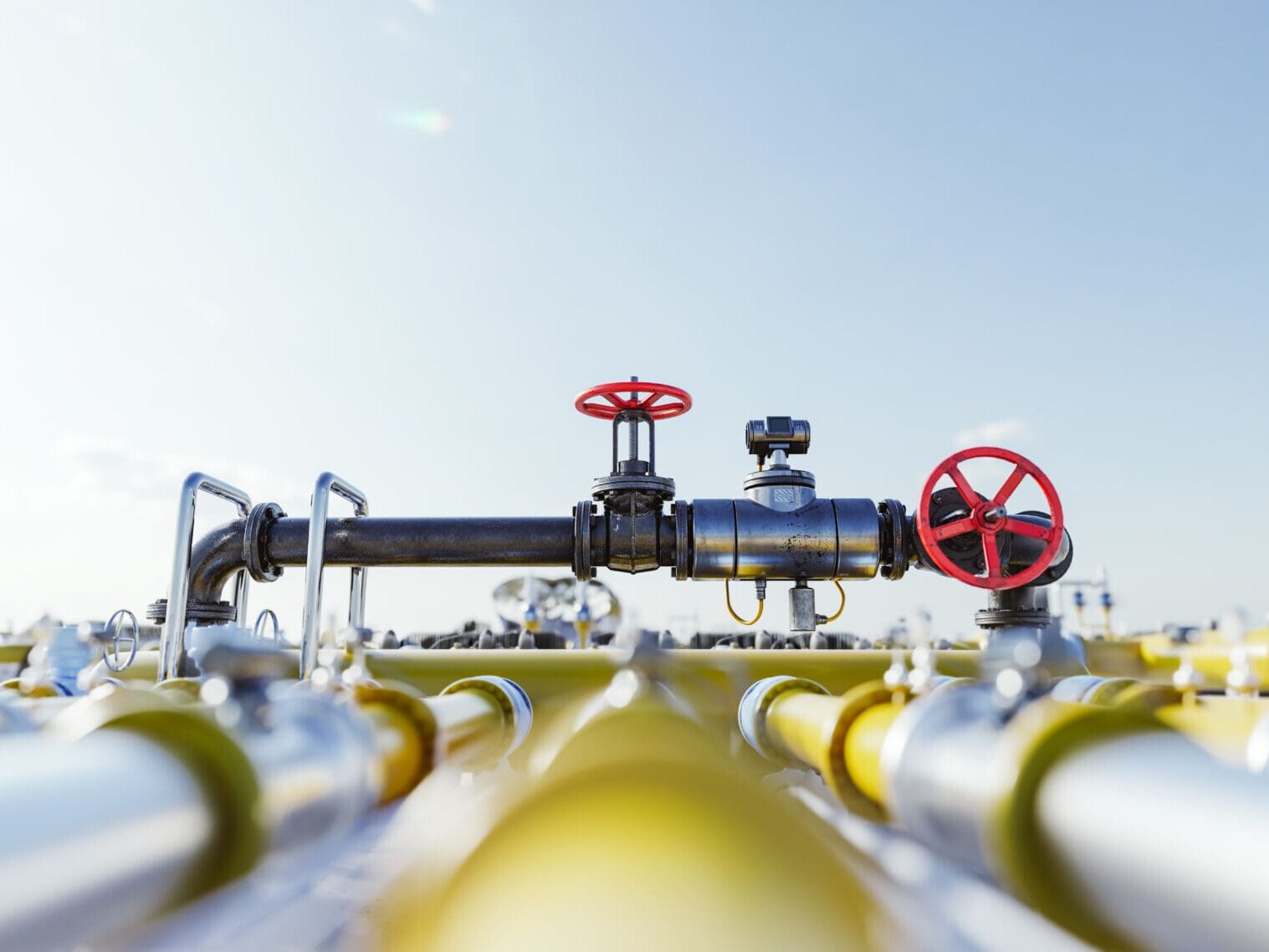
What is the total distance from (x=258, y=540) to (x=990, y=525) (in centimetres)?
184

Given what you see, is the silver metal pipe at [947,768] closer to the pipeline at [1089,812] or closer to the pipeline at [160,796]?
the pipeline at [1089,812]

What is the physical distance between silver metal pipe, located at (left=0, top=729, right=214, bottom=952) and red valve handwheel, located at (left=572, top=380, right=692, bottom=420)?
1.67 metres

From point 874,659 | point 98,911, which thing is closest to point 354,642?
point 98,911

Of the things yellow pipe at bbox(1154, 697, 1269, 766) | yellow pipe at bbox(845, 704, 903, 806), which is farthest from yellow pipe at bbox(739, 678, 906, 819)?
yellow pipe at bbox(1154, 697, 1269, 766)

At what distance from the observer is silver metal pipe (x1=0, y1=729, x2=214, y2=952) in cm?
34

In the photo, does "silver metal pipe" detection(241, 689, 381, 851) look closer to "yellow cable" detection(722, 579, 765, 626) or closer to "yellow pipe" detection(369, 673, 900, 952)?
"yellow pipe" detection(369, 673, 900, 952)

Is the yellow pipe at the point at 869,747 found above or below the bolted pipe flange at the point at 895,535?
below

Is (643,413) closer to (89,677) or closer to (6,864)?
(89,677)

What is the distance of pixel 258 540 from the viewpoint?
2129 mm

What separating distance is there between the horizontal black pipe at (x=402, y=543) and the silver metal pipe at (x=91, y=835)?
5.52 ft

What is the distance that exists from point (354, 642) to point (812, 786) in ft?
2.87

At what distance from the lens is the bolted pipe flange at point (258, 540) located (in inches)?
83.4

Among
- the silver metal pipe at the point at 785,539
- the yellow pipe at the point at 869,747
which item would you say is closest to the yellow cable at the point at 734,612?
the silver metal pipe at the point at 785,539

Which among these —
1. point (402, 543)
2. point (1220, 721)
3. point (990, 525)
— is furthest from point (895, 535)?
point (1220, 721)
